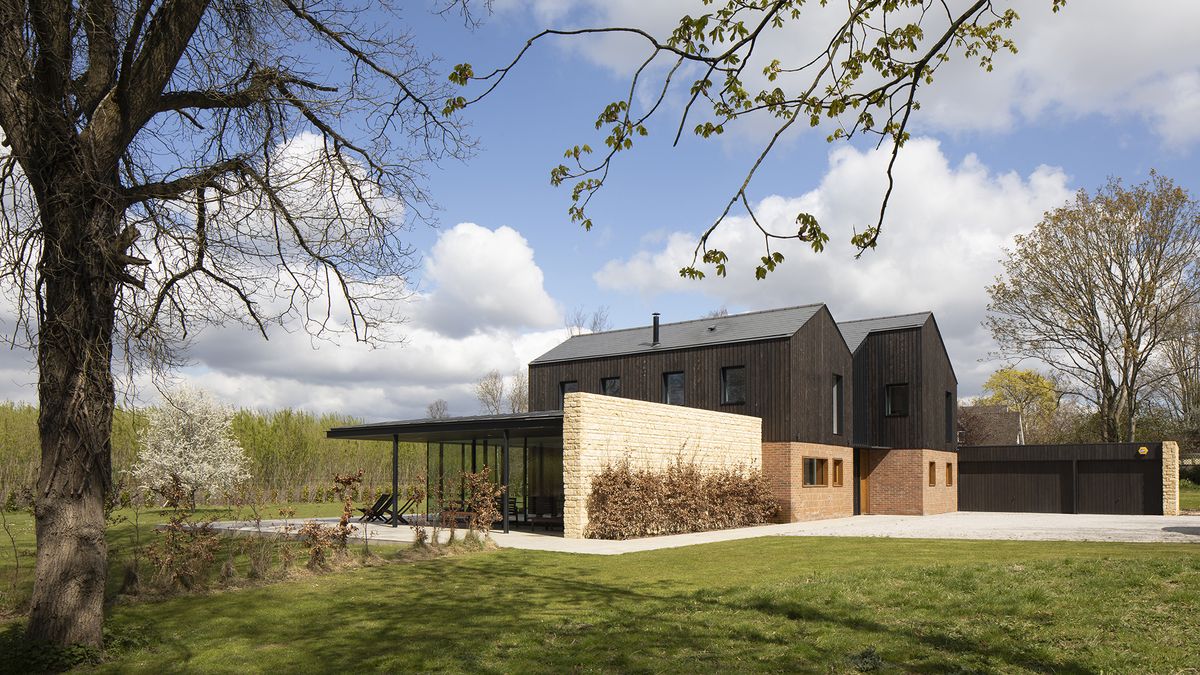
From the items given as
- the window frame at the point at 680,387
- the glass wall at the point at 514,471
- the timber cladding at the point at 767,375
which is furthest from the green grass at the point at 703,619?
the window frame at the point at 680,387

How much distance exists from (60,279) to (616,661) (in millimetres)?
5177

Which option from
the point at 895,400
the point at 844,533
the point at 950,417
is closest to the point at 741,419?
the point at 844,533

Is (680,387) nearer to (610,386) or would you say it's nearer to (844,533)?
(610,386)

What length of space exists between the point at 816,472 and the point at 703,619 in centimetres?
1755

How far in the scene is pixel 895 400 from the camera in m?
28.8

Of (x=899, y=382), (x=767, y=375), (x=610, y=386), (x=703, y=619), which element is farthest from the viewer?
(x=899, y=382)

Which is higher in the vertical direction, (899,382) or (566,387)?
(899,382)

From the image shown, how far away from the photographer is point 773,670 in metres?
6.25

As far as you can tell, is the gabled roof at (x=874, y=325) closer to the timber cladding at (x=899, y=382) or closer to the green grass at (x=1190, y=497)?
the timber cladding at (x=899, y=382)

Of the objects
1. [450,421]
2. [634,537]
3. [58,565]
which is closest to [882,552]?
[634,537]

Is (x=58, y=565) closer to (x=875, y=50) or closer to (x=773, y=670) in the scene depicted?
(x=773, y=670)

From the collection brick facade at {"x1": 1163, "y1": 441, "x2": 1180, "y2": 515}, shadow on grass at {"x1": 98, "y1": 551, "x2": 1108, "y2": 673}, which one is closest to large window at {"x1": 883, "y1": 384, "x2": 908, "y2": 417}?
brick facade at {"x1": 1163, "y1": 441, "x2": 1180, "y2": 515}

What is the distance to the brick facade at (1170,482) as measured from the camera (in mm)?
27891

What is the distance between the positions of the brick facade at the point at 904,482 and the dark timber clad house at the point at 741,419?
0.04m
